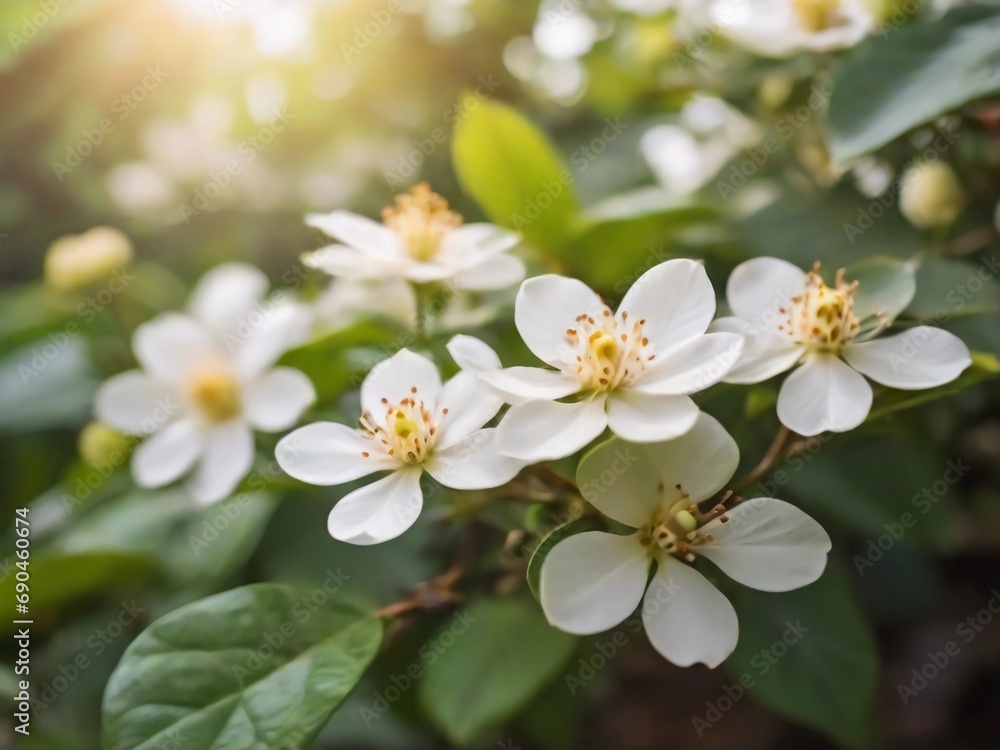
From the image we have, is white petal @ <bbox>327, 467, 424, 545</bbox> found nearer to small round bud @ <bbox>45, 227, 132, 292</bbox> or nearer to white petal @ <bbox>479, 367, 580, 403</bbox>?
white petal @ <bbox>479, 367, 580, 403</bbox>

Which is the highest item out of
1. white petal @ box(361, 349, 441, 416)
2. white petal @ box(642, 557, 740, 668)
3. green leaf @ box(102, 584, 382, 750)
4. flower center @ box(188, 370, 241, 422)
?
white petal @ box(361, 349, 441, 416)

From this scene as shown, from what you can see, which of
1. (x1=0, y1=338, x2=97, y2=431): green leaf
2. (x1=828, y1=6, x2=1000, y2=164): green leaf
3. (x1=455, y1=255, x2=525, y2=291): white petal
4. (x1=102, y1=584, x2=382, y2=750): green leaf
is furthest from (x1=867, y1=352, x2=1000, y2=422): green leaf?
(x1=0, y1=338, x2=97, y2=431): green leaf

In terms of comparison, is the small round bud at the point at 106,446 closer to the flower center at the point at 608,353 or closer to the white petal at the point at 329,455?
the white petal at the point at 329,455

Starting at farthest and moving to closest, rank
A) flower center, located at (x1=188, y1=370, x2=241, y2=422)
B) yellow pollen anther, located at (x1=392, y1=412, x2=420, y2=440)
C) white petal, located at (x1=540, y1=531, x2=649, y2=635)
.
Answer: flower center, located at (x1=188, y1=370, x2=241, y2=422) → yellow pollen anther, located at (x1=392, y1=412, x2=420, y2=440) → white petal, located at (x1=540, y1=531, x2=649, y2=635)

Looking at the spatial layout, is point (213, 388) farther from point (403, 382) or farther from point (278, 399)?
point (403, 382)

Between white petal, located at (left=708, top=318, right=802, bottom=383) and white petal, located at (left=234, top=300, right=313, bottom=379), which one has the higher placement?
white petal, located at (left=708, top=318, right=802, bottom=383)

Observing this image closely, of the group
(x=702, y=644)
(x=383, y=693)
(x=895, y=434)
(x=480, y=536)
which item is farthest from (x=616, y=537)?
(x=383, y=693)

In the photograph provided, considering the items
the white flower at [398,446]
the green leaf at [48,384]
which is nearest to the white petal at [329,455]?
the white flower at [398,446]

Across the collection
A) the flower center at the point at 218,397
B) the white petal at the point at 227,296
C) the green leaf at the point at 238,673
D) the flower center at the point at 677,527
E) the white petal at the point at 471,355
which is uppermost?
the white petal at the point at 471,355
